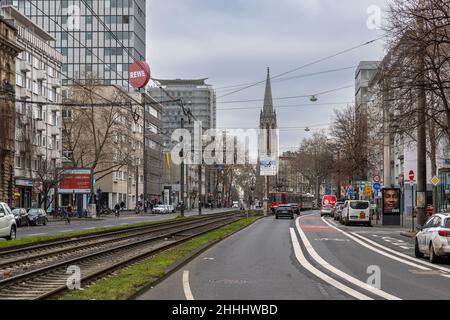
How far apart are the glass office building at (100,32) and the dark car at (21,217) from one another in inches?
1647

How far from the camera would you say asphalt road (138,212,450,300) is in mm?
12461

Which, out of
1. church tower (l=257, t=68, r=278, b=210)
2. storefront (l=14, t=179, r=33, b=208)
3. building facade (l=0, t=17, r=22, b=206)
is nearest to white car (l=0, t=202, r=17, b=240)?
building facade (l=0, t=17, r=22, b=206)

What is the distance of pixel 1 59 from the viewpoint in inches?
2418

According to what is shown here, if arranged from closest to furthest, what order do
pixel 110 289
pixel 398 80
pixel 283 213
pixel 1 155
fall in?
pixel 110 289 → pixel 398 80 → pixel 1 155 → pixel 283 213

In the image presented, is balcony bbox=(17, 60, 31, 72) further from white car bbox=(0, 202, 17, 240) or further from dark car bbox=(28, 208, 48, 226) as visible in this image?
white car bbox=(0, 202, 17, 240)

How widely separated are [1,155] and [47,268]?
4368cm

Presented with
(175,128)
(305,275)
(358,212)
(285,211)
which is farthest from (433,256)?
(175,128)

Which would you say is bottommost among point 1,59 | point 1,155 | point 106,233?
point 106,233

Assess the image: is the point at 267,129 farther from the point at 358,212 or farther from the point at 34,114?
the point at 358,212

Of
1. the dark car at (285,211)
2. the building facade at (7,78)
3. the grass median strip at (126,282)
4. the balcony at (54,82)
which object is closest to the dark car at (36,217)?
the building facade at (7,78)

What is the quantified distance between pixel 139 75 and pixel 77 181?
33483 millimetres

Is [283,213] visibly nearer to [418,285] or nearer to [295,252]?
[295,252]
